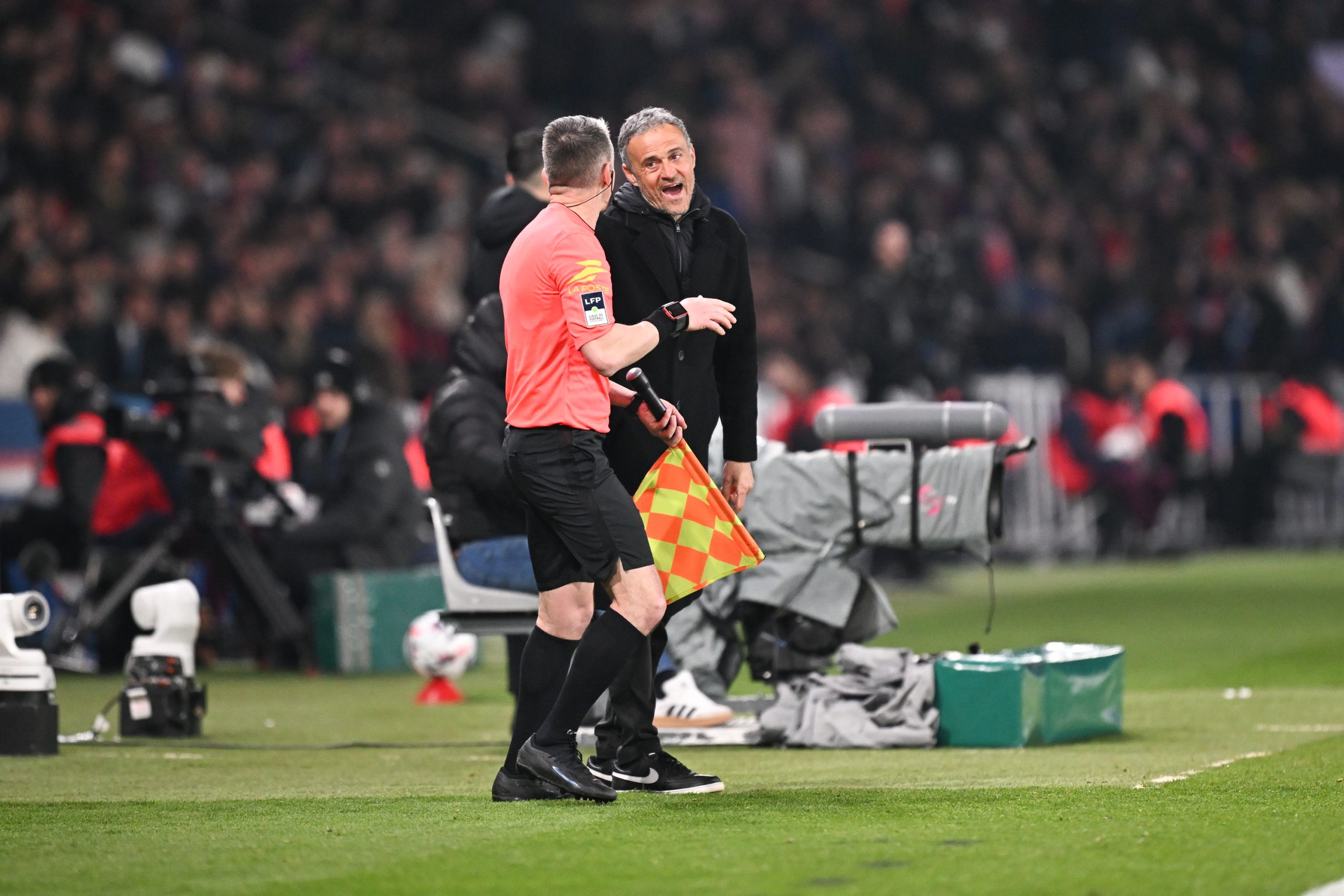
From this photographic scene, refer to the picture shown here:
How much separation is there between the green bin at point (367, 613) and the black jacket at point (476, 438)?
130 inches

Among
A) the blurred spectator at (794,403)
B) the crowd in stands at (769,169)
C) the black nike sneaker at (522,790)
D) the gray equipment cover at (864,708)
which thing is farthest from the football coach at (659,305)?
the blurred spectator at (794,403)

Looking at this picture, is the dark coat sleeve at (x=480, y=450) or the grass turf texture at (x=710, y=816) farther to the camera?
the dark coat sleeve at (x=480, y=450)

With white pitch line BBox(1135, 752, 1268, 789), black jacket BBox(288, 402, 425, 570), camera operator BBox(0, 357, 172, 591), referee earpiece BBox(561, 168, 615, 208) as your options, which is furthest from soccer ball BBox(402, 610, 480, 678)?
referee earpiece BBox(561, 168, 615, 208)

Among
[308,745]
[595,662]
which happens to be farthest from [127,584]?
[595,662]

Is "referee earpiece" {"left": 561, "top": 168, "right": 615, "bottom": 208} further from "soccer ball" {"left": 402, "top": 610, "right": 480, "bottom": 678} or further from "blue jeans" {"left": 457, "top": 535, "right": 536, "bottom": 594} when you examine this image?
"soccer ball" {"left": 402, "top": 610, "right": 480, "bottom": 678}

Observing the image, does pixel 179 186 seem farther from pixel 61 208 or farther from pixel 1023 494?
pixel 1023 494

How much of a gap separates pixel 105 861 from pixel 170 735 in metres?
3.38

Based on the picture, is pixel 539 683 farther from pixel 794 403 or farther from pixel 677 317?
pixel 794 403

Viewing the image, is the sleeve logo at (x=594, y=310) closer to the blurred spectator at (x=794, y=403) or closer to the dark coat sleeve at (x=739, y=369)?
the dark coat sleeve at (x=739, y=369)

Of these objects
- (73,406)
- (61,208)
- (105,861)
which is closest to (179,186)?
(61,208)

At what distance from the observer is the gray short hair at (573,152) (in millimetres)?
5555

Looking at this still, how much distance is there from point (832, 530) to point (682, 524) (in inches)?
Answer: 93.2

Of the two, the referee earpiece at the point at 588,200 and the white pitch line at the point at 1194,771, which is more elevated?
the referee earpiece at the point at 588,200

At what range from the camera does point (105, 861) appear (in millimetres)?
4719
